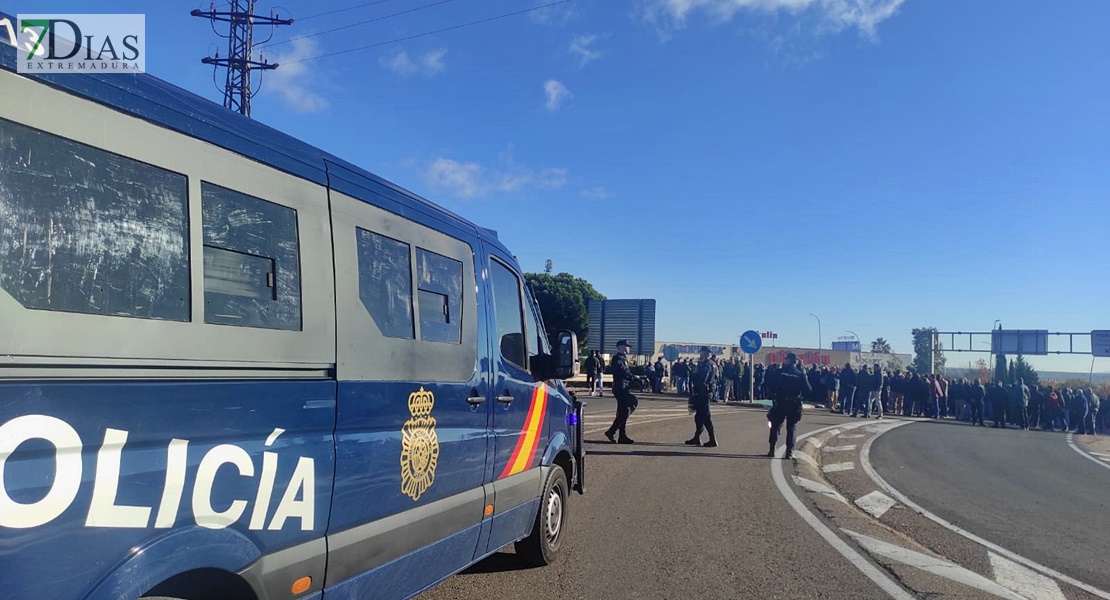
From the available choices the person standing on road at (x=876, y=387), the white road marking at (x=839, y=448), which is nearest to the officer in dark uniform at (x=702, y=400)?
the white road marking at (x=839, y=448)

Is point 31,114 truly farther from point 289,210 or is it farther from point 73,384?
point 289,210

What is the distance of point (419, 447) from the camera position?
393 cm

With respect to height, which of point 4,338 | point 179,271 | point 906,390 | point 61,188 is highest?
point 61,188

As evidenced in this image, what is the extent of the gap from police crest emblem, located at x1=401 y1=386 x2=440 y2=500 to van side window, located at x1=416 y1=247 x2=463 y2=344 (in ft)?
1.28

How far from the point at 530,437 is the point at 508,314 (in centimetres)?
93

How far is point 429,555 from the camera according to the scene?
405 cm

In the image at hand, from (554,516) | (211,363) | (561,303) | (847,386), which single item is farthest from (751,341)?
(561,303)

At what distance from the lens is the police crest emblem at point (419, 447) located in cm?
381

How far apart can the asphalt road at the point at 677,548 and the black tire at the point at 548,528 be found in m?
0.11

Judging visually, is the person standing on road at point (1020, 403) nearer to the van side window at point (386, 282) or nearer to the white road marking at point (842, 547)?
the white road marking at point (842, 547)

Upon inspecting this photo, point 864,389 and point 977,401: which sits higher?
point 864,389

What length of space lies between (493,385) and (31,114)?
3148 millimetres

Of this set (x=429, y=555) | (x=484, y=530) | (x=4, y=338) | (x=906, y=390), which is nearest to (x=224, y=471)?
(x=4, y=338)

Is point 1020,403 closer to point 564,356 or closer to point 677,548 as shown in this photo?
point 677,548
